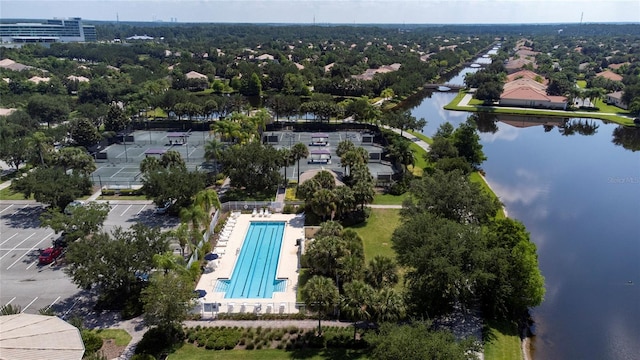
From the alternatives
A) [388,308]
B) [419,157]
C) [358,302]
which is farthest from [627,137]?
[358,302]

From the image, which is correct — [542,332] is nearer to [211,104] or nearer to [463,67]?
[211,104]

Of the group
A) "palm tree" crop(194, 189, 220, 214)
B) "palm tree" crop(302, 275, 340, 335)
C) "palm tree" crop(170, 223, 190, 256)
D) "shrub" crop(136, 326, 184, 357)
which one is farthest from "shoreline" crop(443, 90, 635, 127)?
"shrub" crop(136, 326, 184, 357)

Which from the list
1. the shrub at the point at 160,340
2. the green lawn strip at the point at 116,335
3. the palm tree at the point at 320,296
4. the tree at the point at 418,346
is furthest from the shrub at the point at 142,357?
the tree at the point at 418,346

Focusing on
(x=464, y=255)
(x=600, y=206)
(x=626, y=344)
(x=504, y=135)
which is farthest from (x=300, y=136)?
(x=626, y=344)

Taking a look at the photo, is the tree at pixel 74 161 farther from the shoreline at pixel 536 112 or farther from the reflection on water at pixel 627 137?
the reflection on water at pixel 627 137

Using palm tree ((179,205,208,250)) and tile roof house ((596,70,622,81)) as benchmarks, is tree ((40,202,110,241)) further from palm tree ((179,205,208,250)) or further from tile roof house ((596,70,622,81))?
tile roof house ((596,70,622,81))

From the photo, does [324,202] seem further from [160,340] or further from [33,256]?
[33,256]
